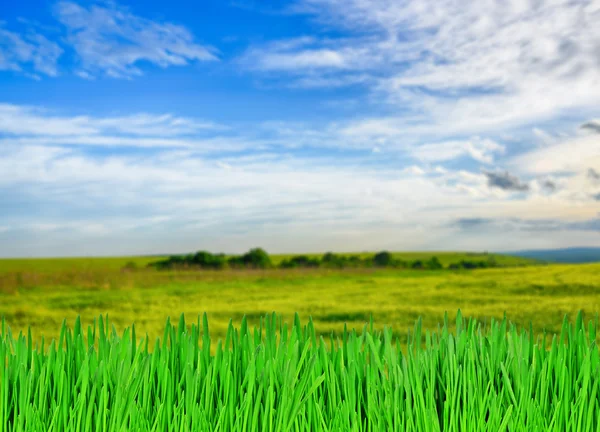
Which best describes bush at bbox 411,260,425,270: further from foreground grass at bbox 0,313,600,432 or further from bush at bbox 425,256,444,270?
foreground grass at bbox 0,313,600,432

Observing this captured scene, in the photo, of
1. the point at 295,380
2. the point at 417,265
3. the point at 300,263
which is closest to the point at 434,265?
the point at 417,265

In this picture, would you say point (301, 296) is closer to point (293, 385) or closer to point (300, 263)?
point (300, 263)

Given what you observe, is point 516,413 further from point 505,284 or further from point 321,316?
point 505,284

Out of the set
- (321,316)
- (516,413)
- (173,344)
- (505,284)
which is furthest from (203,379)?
(505,284)

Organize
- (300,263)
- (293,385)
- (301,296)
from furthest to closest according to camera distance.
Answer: (300,263) → (301,296) → (293,385)

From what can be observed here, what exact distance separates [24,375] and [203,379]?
708 mm

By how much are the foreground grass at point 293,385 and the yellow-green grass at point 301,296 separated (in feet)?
19.4

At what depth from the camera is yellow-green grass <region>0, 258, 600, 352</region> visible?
10.1 m

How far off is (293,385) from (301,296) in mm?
11555

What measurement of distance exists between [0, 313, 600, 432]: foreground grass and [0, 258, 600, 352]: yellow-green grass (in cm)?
592

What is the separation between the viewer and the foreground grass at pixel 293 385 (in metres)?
1.99

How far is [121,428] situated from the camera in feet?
6.31

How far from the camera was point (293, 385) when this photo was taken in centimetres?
204

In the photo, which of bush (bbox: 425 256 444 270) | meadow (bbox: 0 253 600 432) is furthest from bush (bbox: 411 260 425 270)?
meadow (bbox: 0 253 600 432)
